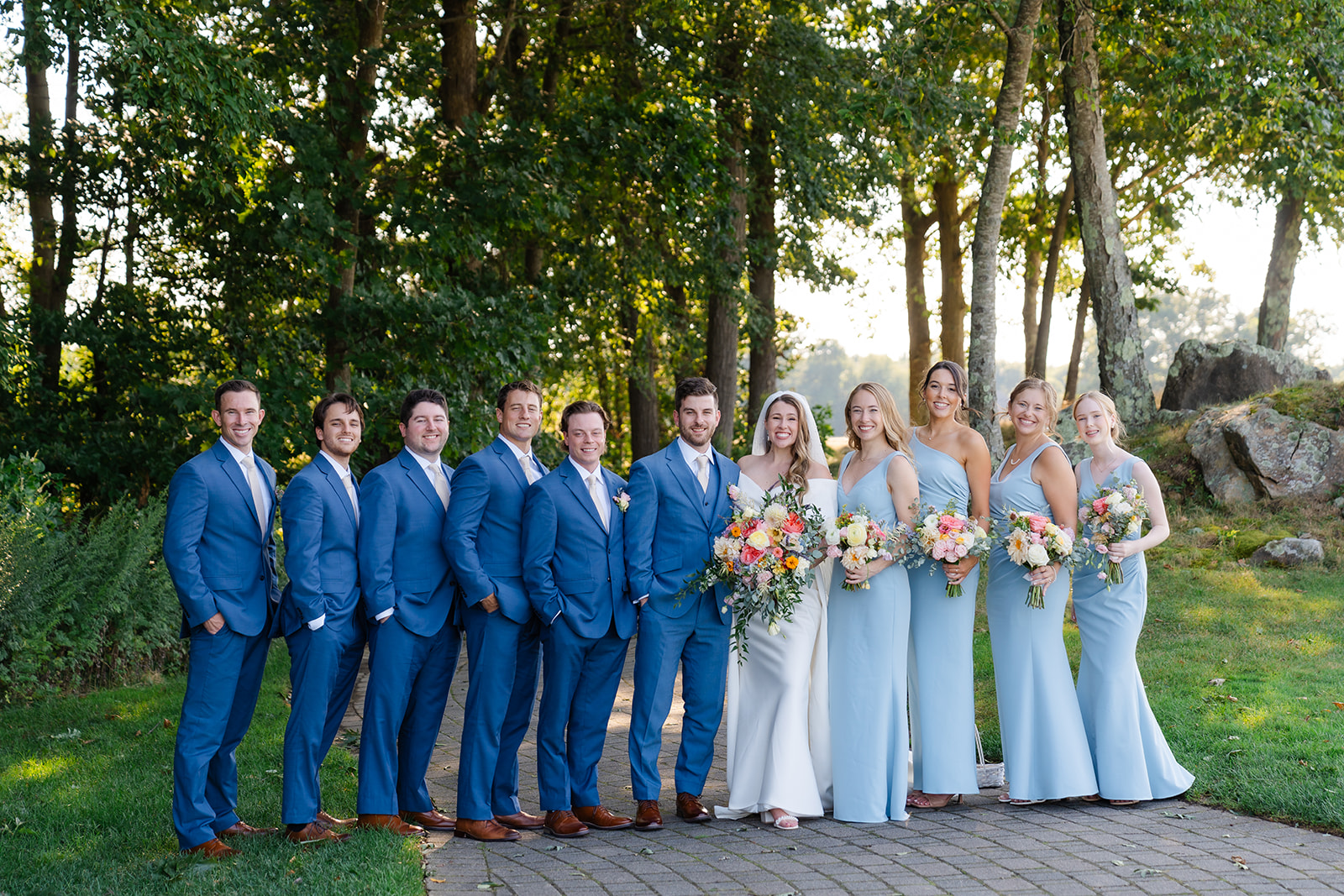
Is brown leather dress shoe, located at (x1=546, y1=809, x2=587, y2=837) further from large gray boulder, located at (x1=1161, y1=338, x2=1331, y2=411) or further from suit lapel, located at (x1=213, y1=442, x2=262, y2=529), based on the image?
large gray boulder, located at (x1=1161, y1=338, x2=1331, y2=411)

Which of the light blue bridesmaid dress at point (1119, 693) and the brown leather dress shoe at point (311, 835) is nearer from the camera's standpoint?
the brown leather dress shoe at point (311, 835)

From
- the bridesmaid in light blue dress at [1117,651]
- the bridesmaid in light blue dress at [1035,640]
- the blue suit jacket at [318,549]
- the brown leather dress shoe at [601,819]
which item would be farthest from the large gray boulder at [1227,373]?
the blue suit jacket at [318,549]

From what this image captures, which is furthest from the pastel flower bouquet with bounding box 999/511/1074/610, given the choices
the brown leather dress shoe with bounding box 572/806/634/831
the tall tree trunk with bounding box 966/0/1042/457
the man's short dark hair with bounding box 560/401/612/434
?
the tall tree trunk with bounding box 966/0/1042/457

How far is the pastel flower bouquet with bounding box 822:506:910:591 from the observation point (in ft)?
19.6

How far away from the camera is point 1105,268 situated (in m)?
17.6

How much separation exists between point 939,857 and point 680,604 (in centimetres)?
181

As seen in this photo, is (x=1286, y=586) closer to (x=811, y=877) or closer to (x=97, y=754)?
(x=811, y=877)

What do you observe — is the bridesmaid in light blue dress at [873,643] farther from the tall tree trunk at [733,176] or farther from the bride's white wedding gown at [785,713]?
the tall tree trunk at [733,176]

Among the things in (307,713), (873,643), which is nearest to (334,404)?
(307,713)

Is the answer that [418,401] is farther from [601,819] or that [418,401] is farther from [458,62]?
[458,62]

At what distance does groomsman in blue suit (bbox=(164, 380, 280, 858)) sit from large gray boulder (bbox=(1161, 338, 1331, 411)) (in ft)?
53.2

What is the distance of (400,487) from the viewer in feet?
19.2

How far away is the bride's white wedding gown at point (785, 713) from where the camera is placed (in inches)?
243

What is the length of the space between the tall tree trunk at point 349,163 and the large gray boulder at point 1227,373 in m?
13.0
